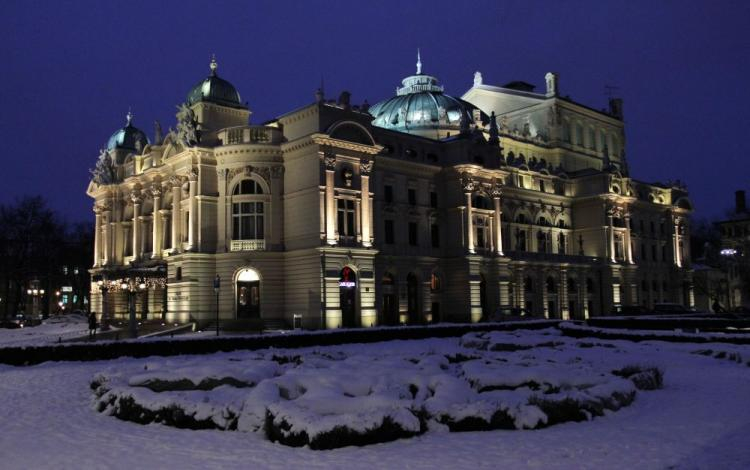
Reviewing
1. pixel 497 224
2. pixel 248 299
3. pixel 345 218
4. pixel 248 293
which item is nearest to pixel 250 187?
pixel 345 218

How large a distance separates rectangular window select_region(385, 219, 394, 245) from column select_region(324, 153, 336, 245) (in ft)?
32.2

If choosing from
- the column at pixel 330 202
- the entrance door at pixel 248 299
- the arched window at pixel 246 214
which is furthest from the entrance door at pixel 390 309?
the arched window at pixel 246 214

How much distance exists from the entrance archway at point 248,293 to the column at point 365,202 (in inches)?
393

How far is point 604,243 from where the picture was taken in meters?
86.4

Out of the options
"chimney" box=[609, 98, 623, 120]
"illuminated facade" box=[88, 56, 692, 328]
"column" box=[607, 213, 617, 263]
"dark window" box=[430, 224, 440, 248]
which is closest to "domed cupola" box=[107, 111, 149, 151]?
"illuminated facade" box=[88, 56, 692, 328]

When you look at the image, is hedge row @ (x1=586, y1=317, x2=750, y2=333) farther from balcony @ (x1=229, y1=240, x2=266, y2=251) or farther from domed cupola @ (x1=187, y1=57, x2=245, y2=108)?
domed cupola @ (x1=187, y1=57, x2=245, y2=108)

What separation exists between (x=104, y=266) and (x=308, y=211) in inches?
1199

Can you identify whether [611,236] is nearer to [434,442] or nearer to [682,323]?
[682,323]

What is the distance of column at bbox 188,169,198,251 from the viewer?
5797 cm

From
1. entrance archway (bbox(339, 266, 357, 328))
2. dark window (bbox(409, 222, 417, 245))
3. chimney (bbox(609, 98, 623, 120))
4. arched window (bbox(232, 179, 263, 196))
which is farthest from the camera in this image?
chimney (bbox(609, 98, 623, 120))

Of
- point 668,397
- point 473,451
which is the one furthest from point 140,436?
point 668,397

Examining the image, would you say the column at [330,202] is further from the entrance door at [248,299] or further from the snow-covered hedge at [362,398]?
the snow-covered hedge at [362,398]

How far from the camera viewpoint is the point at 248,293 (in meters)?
58.4

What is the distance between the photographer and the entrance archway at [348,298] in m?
58.0
